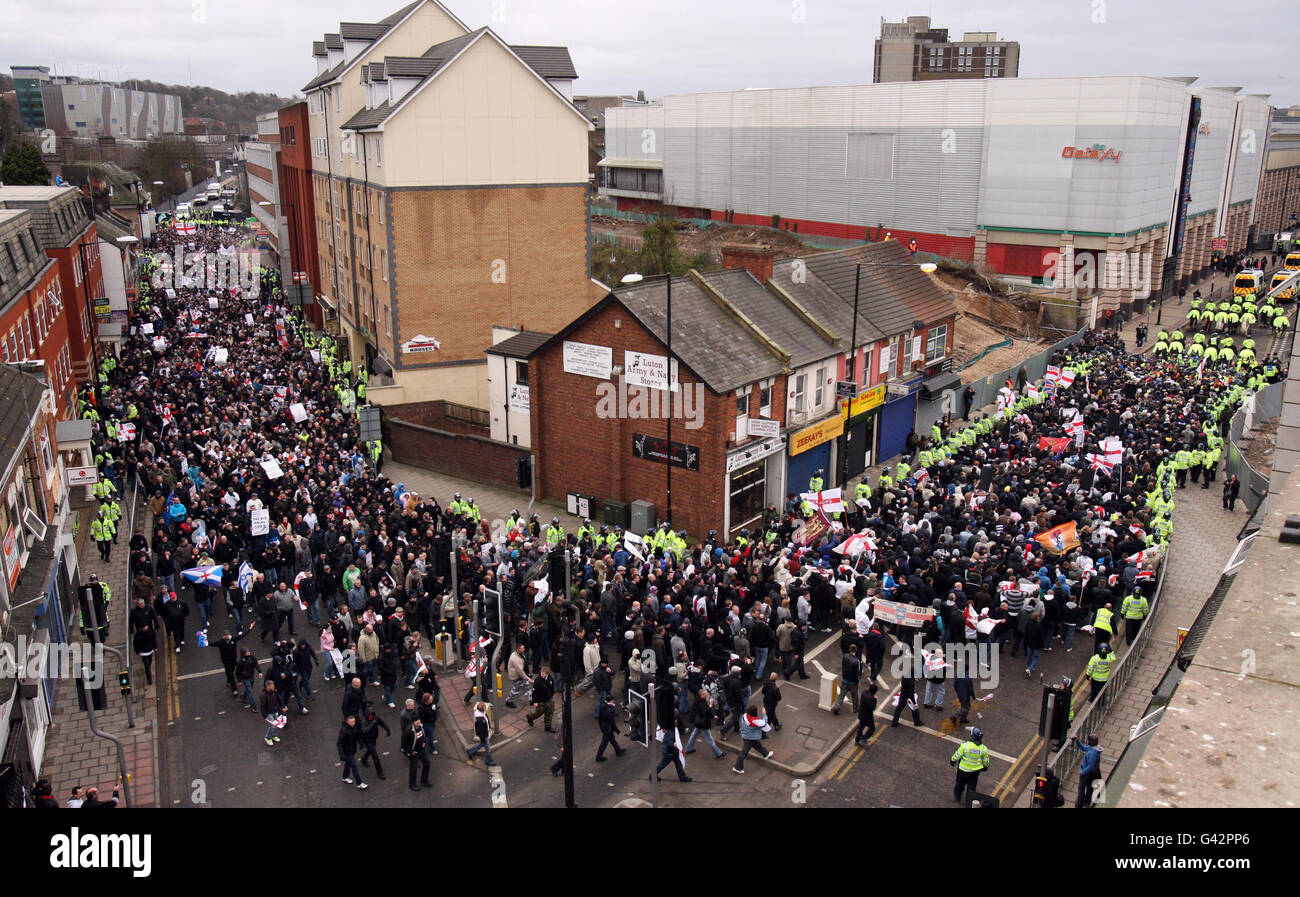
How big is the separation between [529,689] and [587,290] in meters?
24.7

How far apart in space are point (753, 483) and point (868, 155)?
5050 cm

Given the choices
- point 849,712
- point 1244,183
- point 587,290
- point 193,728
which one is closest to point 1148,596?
point 849,712

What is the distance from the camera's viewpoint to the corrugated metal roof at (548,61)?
37.7 meters

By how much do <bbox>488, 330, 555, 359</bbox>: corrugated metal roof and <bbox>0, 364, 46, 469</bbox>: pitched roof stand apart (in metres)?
13.3

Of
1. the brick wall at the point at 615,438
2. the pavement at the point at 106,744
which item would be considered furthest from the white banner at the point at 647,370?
the pavement at the point at 106,744

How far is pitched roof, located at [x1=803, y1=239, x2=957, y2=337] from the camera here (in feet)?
109

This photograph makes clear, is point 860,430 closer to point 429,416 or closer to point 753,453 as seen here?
point 753,453

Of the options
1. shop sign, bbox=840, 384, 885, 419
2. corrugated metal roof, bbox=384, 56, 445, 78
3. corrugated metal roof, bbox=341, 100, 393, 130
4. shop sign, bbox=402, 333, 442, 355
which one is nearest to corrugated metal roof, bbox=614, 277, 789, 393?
shop sign, bbox=840, 384, 885, 419

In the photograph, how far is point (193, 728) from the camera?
54.1 feet

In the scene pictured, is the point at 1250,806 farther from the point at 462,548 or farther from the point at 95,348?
the point at 95,348

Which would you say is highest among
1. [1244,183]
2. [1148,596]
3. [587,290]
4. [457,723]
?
[1244,183]

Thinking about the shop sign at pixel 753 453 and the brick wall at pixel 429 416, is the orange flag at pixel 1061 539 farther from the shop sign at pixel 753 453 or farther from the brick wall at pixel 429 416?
the brick wall at pixel 429 416

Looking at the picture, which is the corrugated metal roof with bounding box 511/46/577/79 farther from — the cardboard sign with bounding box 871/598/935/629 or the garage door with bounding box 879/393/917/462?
the cardboard sign with bounding box 871/598/935/629

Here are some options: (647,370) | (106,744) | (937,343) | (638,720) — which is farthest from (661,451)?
(937,343)
